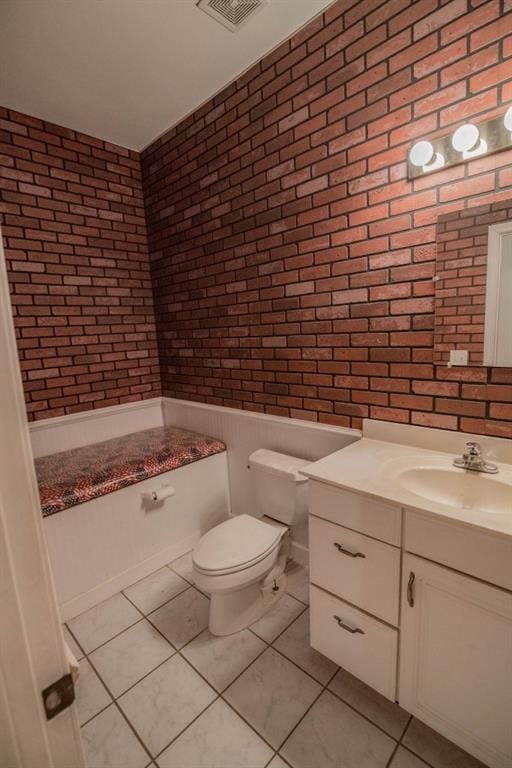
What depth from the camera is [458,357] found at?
1352mm

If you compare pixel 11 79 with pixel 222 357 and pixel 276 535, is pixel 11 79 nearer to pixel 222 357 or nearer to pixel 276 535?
pixel 222 357

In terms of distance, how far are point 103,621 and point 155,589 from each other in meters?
0.29

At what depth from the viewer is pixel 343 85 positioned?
1.51 m

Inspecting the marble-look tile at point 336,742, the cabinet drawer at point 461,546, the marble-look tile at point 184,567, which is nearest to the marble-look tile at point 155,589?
the marble-look tile at point 184,567

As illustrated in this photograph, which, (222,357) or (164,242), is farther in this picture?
(164,242)

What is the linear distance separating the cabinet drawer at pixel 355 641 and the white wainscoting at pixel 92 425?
1.88 meters

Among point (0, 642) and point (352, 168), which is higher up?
point (352, 168)

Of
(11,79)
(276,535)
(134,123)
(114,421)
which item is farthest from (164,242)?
(276,535)

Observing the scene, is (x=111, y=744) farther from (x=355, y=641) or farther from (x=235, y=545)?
(x=355, y=641)

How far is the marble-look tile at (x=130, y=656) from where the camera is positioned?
1434 mm

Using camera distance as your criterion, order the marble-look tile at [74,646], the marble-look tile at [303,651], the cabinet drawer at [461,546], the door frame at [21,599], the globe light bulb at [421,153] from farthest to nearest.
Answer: the marble-look tile at [74,646], the marble-look tile at [303,651], the globe light bulb at [421,153], the cabinet drawer at [461,546], the door frame at [21,599]

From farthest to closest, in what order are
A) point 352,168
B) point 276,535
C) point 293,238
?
point 293,238 < point 276,535 < point 352,168

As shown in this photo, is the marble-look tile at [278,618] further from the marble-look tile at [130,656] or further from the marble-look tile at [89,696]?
the marble-look tile at [89,696]

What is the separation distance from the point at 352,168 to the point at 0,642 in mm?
1844
